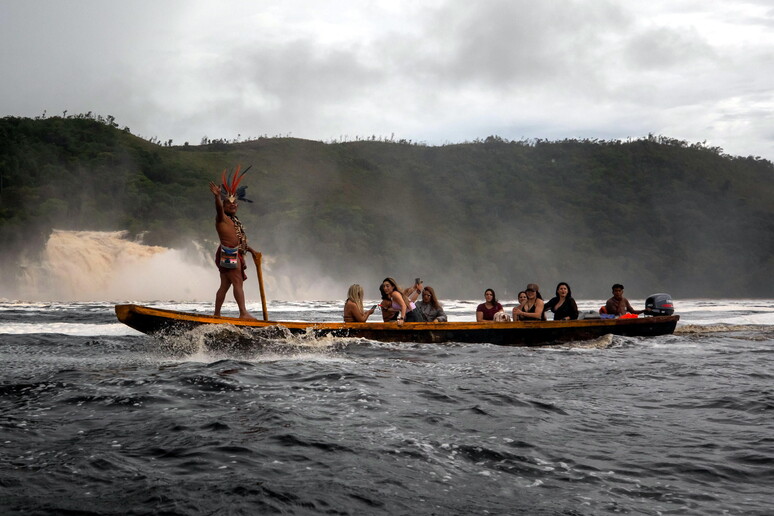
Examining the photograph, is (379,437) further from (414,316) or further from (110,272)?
(110,272)

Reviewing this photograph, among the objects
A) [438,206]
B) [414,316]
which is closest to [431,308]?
[414,316]

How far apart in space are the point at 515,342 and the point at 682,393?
5.16 metres

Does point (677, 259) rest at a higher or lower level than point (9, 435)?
higher

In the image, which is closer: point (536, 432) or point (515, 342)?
point (536, 432)

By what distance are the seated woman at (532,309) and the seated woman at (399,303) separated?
200 cm

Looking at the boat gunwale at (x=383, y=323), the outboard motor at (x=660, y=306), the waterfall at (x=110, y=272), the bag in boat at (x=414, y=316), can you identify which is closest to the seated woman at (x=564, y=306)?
the boat gunwale at (x=383, y=323)

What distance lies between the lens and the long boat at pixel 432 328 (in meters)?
10.5

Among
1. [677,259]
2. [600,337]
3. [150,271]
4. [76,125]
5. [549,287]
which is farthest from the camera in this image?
[677,259]

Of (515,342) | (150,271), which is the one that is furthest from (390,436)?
(150,271)

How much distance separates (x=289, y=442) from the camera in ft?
18.1

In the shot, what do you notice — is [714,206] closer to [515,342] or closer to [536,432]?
[515,342]

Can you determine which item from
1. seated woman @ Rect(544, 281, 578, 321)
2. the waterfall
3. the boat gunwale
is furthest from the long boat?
the waterfall

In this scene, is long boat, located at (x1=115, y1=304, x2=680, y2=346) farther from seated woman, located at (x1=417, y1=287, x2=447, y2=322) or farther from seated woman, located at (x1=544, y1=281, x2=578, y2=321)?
seated woman, located at (x1=417, y1=287, x2=447, y2=322)

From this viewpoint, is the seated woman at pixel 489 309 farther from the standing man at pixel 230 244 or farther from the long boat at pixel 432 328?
the standing man at pixel 230 244
